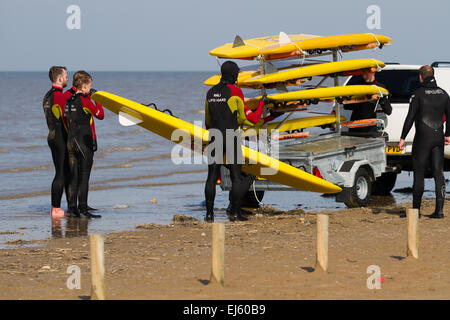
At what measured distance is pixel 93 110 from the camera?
39.9ft

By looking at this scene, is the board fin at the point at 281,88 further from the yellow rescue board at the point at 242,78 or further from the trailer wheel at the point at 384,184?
the trailer wheel at the point at 384,184

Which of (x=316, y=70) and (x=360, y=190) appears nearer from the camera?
→ (x=360, y=190)

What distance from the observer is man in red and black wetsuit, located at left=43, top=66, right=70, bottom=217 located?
40.5ft

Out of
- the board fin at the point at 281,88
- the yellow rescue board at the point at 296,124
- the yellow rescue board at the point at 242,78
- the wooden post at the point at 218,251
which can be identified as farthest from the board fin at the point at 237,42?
the wooden post at the point at 218,251

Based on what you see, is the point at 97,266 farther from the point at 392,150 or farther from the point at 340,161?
the point at 392,150

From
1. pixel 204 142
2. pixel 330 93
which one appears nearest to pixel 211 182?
pixel 204 142

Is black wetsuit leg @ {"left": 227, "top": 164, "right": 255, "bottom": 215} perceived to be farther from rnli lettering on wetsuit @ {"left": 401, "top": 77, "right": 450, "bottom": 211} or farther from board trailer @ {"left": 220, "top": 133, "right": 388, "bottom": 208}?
rnli lettering on wetsuit @ {"left": 401, "top": 77, "right": 450, "bottom": 211}

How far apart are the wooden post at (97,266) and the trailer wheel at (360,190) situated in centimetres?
662

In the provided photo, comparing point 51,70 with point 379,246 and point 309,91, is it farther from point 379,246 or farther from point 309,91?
point 379,246

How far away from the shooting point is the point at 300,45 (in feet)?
44.8

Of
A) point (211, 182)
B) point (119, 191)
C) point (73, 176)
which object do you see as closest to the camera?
point (211, 182)

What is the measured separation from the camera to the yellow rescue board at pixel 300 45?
1357cm

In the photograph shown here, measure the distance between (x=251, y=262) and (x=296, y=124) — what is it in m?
5.34

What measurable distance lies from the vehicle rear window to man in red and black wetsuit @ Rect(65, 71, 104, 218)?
4.91 m
